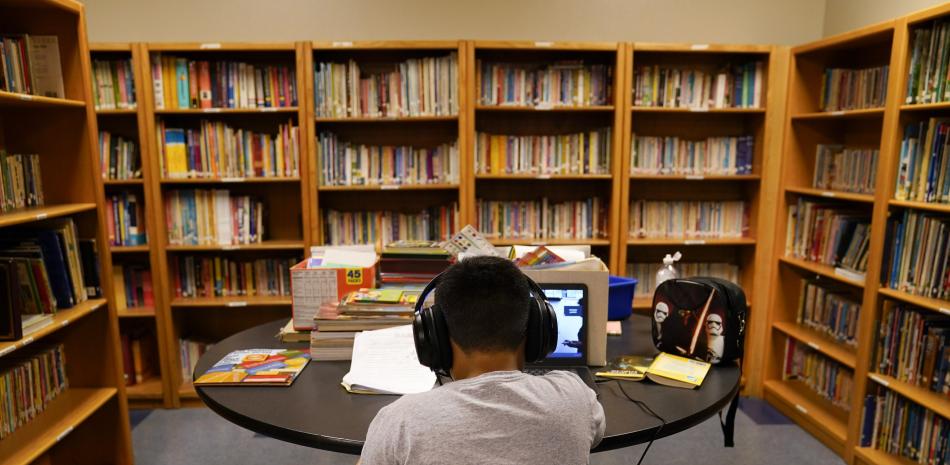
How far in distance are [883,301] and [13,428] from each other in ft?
11.7

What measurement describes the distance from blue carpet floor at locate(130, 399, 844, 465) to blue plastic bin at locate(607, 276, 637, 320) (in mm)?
793

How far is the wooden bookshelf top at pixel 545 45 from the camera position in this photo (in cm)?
314

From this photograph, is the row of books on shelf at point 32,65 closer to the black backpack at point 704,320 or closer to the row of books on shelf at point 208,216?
the row of books on shelf at point 208,216

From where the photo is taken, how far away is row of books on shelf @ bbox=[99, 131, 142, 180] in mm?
3219

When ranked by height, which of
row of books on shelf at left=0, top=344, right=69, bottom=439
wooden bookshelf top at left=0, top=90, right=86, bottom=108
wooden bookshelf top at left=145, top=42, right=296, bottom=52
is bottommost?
row of books on shelf at left=0, top=344, right=69, bottom=439

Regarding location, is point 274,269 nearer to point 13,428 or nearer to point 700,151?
point 13,428

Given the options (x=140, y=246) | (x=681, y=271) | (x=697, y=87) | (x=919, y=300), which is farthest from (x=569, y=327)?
(x=140, y=246)

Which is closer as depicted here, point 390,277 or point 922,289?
point 390,277

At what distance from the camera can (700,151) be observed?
3.45 m

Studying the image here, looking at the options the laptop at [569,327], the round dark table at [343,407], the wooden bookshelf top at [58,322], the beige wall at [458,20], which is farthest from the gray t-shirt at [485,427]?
the beige wall at [458,20]

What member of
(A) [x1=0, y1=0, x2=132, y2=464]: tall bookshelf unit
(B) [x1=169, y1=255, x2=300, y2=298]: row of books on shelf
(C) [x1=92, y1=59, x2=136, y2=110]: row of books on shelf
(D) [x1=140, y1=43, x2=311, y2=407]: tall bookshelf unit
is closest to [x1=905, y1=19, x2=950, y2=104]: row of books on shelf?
(D) [x1=140, y1=43, x2=311, y2=407]: tall bookshelf unit

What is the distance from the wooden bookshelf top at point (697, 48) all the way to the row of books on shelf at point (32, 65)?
2.69 meters

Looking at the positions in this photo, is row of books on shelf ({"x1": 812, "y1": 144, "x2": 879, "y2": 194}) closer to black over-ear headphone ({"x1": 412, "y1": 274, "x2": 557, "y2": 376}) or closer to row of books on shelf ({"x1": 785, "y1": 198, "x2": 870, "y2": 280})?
row of books on shelf ({"x1": 785, "y1": 198, "x2": 870, "y2": 280})

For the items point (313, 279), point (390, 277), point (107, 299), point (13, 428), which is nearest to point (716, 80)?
point (390, 277)
